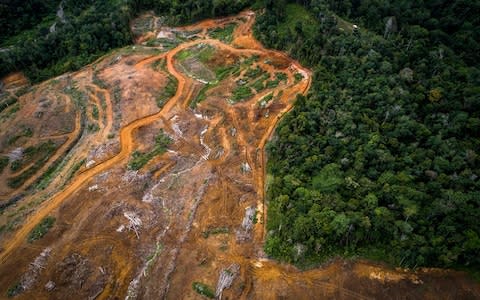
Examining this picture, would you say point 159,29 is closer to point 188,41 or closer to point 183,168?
point 188,41

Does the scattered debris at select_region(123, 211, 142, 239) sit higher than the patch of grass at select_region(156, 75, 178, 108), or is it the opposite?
the patch of grass at select_region(156, 75, 178, 108)

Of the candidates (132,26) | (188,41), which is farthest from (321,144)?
(132,26)

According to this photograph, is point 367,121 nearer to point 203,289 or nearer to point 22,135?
point 203,289

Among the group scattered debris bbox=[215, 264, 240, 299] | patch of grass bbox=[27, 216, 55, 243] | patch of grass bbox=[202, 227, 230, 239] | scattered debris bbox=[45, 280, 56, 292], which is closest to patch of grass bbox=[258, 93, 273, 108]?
patch of grass bbox=[202, 227, 230, 239]

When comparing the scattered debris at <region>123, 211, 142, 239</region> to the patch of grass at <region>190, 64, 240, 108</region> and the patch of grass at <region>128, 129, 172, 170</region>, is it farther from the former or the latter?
the patch of grass at <region>190, 64, 240, 108</region>

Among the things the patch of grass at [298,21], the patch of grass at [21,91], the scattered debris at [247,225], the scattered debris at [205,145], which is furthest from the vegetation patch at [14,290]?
the patch of grass at [298,21]

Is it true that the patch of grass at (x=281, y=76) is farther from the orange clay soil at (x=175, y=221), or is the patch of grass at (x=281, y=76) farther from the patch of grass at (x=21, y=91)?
the patch of grass at (x=21, y=91)

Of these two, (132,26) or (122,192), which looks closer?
(122,192)
